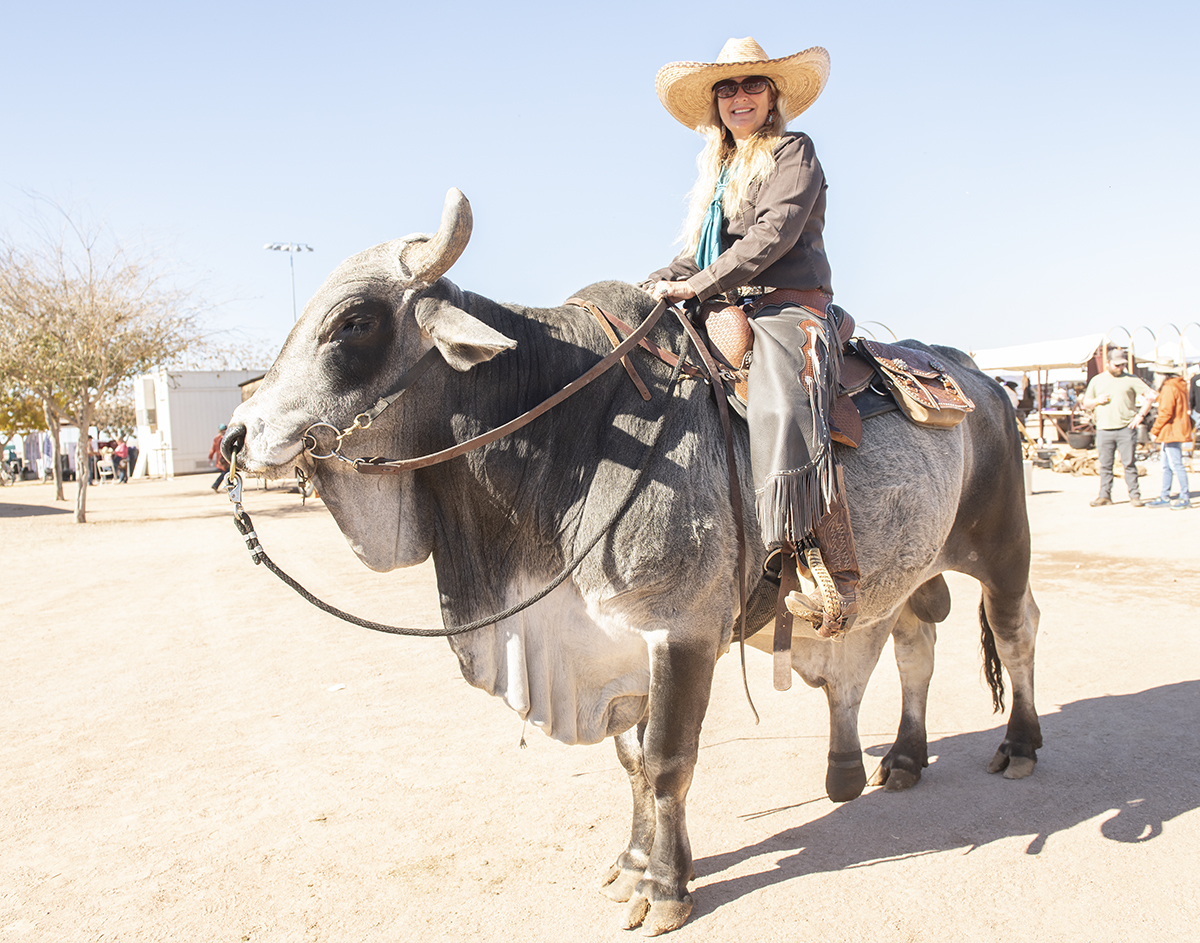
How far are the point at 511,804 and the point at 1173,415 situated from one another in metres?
12.7

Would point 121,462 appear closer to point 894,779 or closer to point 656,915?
point 894,779

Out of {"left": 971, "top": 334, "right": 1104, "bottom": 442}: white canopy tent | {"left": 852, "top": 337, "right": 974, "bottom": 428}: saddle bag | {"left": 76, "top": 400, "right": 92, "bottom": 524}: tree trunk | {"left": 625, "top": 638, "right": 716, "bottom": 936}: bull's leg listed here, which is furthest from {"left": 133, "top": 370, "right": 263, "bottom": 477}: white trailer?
{"left": 625, "top": 638, "right": 716, "bottom": 936}: bull's leg

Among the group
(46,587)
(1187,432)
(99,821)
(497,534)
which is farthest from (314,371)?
(1187,432)

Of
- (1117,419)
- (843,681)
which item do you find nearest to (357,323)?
(843,681)

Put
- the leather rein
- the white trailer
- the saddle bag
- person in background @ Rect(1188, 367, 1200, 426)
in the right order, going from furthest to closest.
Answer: the white trailer, person in background @ Rect(1188, 367, 1200, 426), the saddle bag, the leather rein

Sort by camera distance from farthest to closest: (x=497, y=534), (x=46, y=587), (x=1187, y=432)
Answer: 1. (x=1187, y=432)
2. (x=46, y=587)
3. (x=497, y=534)

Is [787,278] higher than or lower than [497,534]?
higher

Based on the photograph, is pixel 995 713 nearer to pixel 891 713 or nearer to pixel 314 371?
pixel 891 713

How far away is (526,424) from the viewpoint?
119 inches

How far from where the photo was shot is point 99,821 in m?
4.00

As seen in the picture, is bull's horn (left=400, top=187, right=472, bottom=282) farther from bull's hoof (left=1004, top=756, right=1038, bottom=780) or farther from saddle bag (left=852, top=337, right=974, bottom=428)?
bull's hoof (left=1004, top=756, right=1038, bottom=780)

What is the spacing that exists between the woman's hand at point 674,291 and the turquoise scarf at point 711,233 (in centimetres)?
30

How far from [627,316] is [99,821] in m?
3.29

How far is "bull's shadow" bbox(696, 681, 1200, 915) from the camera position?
359 centimetres
